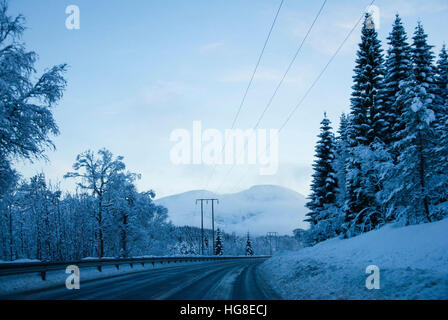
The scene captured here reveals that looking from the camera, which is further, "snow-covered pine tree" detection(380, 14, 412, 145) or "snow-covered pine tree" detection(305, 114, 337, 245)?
"snow-covered pine tree" detection(305, 114, 337, 245)

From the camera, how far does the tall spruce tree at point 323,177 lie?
1415 inches

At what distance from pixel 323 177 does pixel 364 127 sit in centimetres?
981

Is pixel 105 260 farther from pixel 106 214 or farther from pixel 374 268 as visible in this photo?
pixel 106 214

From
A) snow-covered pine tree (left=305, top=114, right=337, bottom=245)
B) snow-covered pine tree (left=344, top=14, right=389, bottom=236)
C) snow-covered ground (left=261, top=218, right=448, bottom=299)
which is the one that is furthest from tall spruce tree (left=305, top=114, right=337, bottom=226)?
snow-covered ground (left=261, top=218, right=448, bottom=299)

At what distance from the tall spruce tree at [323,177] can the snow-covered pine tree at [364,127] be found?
6.11m

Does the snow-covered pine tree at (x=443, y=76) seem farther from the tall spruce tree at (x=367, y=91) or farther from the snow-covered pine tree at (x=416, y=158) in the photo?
the snow-covered pine tree at (x=416, y=158)

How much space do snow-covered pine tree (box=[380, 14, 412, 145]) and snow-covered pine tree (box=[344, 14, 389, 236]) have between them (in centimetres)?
47

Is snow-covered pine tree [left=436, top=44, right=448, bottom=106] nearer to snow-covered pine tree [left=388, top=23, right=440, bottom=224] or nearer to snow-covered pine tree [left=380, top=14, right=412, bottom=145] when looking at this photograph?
snow-covered pine tree [left=380, top=14, right=412, bottom=145]

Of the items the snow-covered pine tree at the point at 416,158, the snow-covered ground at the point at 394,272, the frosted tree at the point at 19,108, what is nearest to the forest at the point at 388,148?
the snow-covered pine tree at the point at 416,158

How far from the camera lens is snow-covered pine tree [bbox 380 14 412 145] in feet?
90.1

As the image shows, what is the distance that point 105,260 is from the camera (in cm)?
2222

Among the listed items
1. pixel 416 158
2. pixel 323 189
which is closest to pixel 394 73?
pixel 416 158

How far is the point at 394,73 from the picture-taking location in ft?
91.9
